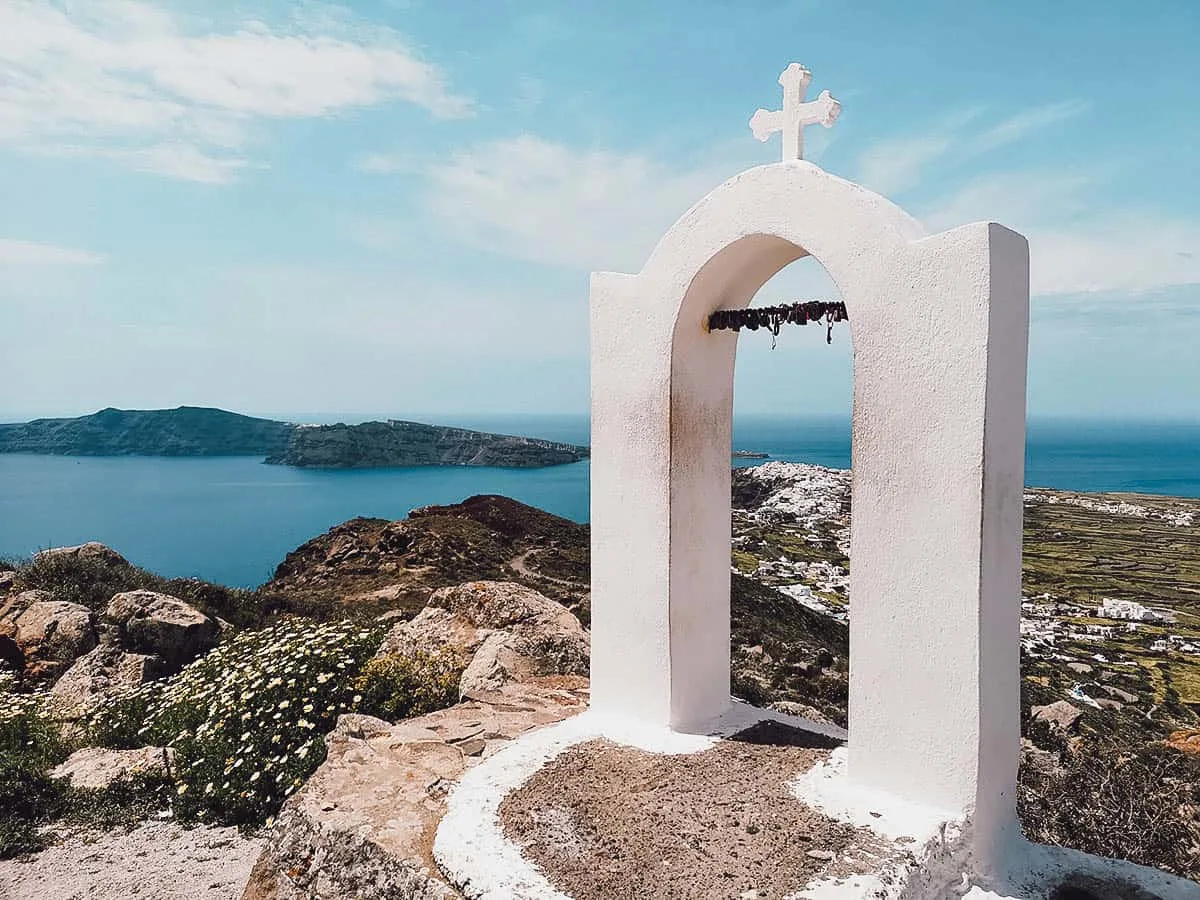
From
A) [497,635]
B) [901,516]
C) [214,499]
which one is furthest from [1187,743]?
[214,499]

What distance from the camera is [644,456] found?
520cm

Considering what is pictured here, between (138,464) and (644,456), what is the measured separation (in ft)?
197

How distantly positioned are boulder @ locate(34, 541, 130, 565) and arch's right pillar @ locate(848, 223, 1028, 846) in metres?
12.2

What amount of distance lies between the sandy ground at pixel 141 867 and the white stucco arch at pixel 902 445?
315 centimetres

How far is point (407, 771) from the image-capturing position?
484 centimetres

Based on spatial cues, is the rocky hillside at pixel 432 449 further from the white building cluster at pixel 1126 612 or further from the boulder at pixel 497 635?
the boulder at pixel 497 635

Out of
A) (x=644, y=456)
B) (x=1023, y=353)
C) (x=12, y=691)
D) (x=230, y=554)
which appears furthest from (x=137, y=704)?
(x=230, y=554)

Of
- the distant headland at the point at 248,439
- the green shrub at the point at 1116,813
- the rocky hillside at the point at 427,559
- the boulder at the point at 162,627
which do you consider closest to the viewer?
the green shrub at the point at 1116,813

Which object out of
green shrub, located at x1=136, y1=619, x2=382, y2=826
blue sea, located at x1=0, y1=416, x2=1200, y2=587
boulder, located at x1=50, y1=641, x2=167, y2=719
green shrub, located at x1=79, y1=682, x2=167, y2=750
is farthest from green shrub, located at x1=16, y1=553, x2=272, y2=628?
blue sea, located at x1=0, y1=416, x2=1200, y2=587

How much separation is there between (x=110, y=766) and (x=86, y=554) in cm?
676

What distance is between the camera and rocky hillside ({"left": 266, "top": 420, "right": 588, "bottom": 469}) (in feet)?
145

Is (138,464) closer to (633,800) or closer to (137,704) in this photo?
(137,704)

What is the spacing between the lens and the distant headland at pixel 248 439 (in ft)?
149

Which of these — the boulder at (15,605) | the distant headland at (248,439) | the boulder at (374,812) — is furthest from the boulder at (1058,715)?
the distant headland at (248,439)
